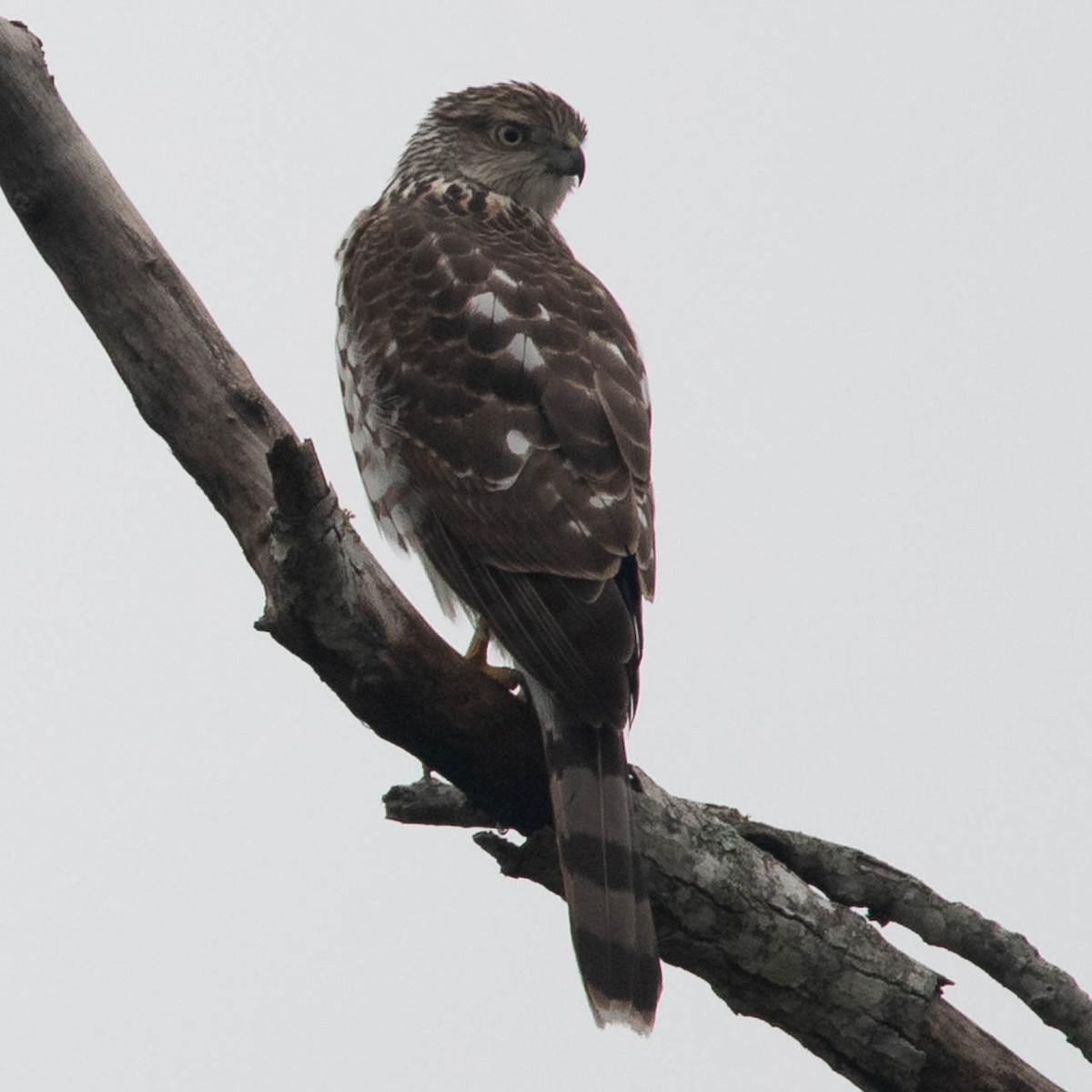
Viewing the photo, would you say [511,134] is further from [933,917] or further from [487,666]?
[933,917]

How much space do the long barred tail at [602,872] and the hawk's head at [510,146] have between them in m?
2.68

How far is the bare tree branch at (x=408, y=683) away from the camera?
3.74 meters

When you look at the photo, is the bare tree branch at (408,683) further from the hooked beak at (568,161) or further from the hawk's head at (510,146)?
the hooked beak at (568,161)

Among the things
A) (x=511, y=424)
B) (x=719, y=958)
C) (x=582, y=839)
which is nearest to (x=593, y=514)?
(x=511, y=424)

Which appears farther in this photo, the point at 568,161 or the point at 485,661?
the point at 568,161

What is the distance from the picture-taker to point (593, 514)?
14.2ft

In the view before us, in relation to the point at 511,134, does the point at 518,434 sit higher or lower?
lower

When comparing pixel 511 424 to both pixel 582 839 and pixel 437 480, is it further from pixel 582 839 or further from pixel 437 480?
pixel 582 839

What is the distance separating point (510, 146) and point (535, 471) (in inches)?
90.1

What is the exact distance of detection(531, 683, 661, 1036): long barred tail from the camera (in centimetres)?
392

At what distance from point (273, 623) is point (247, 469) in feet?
1.42

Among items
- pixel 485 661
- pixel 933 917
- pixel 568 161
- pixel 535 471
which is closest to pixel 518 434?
pixel 535 471

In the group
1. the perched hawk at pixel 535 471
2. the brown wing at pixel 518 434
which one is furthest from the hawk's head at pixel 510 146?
the brown wing at pixel 518 434

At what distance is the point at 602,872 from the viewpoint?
397cm
